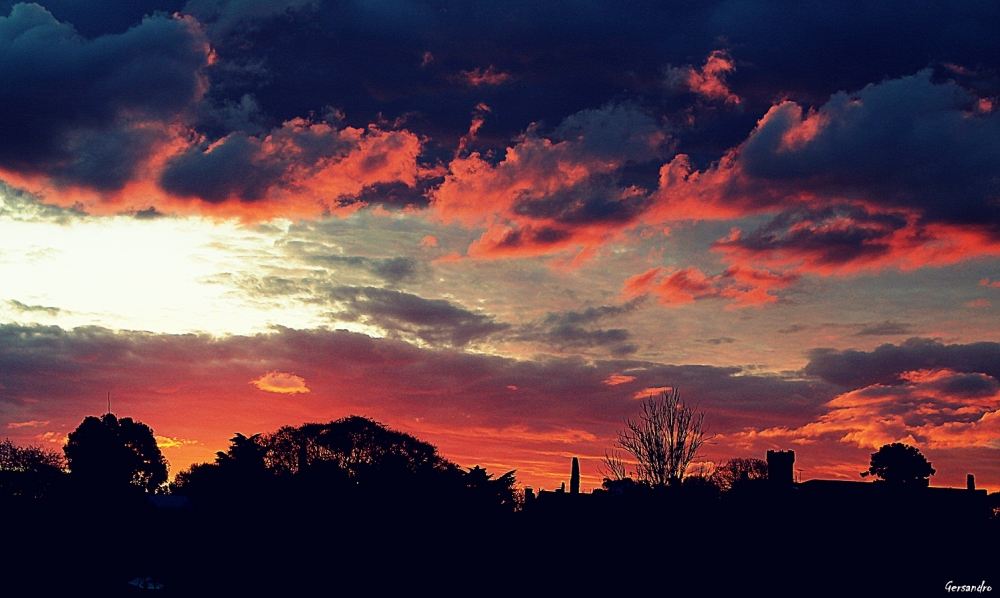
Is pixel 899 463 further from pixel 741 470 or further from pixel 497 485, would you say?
pixel 497 485

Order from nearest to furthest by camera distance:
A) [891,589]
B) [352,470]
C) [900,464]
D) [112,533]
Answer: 1. [891,589]
2. [112,533]
3. [352,470]
4. [900,464]

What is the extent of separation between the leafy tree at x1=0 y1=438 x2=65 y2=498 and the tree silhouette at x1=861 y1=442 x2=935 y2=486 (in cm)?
8072

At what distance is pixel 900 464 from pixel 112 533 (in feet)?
269

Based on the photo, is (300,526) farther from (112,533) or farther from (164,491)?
(164,491)

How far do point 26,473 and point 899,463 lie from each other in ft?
280

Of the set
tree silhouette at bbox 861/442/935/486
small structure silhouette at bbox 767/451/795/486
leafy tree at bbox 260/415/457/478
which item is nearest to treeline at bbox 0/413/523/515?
leafy tree at bbox 260/415/457/478

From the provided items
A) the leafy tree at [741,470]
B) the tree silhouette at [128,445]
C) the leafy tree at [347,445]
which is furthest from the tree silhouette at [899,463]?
the tree silhouette at [128,445]

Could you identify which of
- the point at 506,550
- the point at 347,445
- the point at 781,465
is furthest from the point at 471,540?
the point at 347,445

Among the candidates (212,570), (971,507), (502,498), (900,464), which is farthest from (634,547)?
(900,464)

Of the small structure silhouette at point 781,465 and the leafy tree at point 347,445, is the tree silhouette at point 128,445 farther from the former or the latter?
the small structure silhouette at point 781,465

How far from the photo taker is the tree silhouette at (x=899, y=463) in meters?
98.4

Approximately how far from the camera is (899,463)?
98812 mm

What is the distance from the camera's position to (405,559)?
41094 mm

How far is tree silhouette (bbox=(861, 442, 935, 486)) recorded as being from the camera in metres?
98.4
